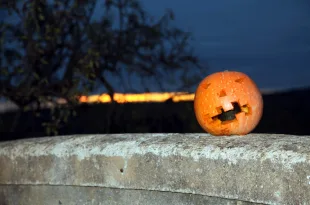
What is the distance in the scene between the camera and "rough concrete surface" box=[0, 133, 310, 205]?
6.22 feet

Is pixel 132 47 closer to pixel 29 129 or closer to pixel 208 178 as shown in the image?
pixel 29 129

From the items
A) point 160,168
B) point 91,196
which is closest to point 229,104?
point 160,168

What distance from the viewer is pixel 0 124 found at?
4.71m

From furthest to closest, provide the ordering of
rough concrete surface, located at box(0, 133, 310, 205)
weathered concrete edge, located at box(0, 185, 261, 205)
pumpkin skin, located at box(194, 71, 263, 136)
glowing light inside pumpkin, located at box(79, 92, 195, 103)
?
1. glowing light inside pumpkin, located at box(79, 92, 195, 103)
2. pumpkin skin, located at box(194, 71, 263, 136)
3. weathered concrete edge, located at box(0, 185, 261, 205)
4. rough concrete surface, located at box(0, 133, 310, 205)

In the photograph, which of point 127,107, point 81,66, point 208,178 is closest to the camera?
point 208,178

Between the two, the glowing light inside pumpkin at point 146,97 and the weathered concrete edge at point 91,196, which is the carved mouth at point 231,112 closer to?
the weathered concrete edge at point 91,196

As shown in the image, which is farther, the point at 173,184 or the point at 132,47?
the point at 132,47

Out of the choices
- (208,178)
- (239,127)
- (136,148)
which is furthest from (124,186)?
(239,127)

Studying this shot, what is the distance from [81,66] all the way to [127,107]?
62 cm

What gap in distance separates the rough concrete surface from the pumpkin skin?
92 millimetres

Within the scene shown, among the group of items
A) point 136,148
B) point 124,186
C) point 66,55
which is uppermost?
Result: point 66,55

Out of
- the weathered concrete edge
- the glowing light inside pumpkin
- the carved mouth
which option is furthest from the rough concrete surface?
the glowing light inside pumpkin

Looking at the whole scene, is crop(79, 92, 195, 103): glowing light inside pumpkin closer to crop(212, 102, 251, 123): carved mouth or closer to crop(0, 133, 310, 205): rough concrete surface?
crop(0, 133, 310, 205): rough concrete surface

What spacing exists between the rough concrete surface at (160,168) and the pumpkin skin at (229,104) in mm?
92
